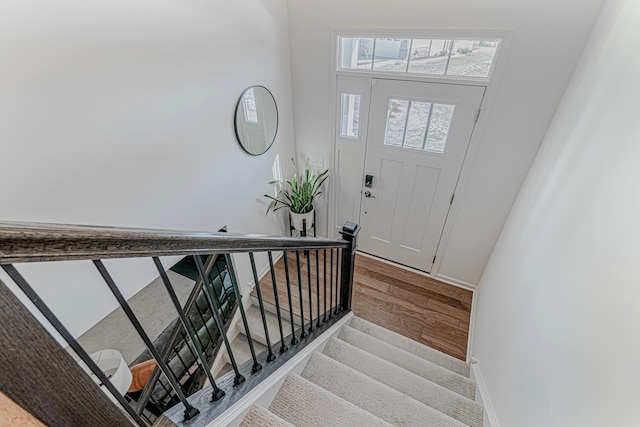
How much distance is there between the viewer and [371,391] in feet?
5.61

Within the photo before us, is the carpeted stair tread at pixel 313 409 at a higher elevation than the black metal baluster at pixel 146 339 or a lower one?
lower

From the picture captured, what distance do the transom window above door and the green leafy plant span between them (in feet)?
3.97

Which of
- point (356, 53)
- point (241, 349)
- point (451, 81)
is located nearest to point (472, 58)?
point (451, 81)

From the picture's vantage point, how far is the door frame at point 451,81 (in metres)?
2.19

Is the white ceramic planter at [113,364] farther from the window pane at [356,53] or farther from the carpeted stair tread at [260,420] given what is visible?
the window pane at [356,53]

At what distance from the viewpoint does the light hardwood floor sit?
2939mm

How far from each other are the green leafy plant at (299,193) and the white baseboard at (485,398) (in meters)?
2.18

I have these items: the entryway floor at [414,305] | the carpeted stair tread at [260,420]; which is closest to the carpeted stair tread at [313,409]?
the carpeted stair tread at [260,420]

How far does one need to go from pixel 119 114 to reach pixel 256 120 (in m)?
1.27

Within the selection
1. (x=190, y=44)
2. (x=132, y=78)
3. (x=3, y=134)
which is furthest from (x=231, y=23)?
(x=3, y=134)

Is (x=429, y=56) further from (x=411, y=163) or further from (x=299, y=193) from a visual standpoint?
(x=299, y=193)

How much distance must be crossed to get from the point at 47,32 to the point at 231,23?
48.7 inches

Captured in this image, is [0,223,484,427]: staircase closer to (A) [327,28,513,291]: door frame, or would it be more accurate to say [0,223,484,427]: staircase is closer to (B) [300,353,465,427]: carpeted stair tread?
(B) [300,353,465,427]: carpeted stair tread

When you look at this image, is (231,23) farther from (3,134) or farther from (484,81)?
(484,81)
